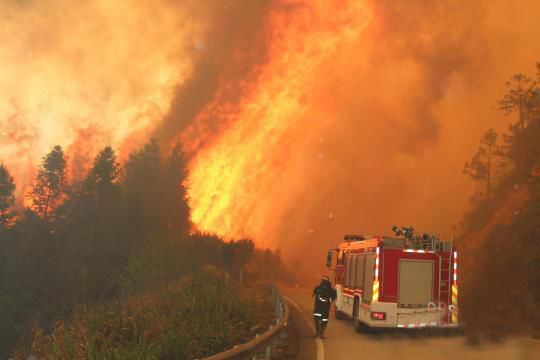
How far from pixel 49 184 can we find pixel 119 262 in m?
23.6

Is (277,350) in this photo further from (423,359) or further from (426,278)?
(426,278)

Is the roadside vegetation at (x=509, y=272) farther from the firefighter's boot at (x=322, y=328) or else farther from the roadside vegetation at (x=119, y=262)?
the roadside vegetation at (x=119, y=262)

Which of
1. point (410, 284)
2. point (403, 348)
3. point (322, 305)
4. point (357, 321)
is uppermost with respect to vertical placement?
point (410, 284)

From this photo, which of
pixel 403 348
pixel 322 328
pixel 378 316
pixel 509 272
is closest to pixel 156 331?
pixel 322 328

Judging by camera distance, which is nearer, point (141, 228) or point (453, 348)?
point (453, 348)

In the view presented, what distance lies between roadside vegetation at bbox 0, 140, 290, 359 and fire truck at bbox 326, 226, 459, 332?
3.73m

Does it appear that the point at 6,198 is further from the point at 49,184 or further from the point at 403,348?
the point at 403,348

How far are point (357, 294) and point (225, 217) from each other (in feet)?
234

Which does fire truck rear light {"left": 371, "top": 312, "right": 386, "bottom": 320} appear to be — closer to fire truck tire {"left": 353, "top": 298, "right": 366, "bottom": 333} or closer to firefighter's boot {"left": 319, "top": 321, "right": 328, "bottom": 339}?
firefighter's boot {"left": 319, "top": 321, "right": 328, "bottom": 339}

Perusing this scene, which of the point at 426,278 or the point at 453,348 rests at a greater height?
the point at 426,278

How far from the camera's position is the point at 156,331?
1183 centimetres

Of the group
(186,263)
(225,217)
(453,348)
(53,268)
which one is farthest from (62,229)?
(453,348)

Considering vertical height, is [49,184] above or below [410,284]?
above

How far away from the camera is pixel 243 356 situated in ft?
27.6
